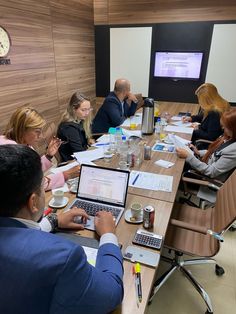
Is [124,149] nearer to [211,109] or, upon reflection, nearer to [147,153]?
[147,153]

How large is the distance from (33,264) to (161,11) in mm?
4767

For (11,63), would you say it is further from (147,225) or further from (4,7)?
(147,225)

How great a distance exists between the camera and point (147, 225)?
1.21 metres

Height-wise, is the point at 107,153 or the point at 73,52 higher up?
the point at 73,52

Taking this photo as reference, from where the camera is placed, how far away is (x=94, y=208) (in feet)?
4.38

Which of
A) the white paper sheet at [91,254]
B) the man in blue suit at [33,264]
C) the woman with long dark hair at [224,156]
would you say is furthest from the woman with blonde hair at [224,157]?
the man in blue suit at [33,264]

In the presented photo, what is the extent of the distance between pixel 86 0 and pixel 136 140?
3.48 metres

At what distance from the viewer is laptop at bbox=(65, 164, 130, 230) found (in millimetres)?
1311

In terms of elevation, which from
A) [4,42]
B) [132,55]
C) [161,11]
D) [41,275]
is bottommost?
[41,275]

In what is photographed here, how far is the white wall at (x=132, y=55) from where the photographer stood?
4.50 metres

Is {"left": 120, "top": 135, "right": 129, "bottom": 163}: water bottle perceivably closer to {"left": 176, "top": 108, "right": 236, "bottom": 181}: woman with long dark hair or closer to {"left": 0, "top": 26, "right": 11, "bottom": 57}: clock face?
{"left": 176, "top": 108, "right": 236, "bottom": 181}: woman with long dark hair

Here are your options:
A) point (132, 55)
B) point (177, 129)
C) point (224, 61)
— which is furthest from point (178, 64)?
point (177, 129)

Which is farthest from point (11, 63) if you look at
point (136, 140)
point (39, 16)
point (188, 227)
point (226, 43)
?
point (226, 43)

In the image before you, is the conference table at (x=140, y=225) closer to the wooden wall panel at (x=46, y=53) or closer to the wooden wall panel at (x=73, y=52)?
the wooden wall panel at (x=46, y=53)
